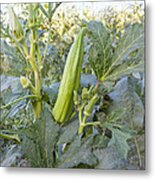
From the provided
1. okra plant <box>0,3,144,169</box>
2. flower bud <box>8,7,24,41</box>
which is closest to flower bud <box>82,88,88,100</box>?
okra plant <box>0,3,144,169</box>

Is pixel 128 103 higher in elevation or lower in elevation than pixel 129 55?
lower

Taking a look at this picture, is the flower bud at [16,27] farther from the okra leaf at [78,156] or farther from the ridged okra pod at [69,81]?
the okra leaf at [78,156]

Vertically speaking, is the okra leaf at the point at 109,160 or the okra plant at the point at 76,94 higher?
the okra plant at the point at 76,94

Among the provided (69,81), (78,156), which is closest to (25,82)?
(69,81)

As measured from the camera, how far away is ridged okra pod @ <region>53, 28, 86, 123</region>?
5.36 feet

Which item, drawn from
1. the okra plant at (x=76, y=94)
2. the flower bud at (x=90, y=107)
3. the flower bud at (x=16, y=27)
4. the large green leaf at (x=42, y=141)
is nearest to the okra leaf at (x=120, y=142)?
the okra plant at (x=76, y=94)

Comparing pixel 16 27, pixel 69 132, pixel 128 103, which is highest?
pixel 16 27

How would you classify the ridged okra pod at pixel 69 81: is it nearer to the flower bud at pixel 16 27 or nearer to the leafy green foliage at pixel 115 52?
the leafy green foliage at pixel 115 52

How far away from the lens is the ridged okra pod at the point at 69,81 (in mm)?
1635

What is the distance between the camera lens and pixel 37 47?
167 cm

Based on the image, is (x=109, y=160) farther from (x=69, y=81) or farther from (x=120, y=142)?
(x=69, y=81)

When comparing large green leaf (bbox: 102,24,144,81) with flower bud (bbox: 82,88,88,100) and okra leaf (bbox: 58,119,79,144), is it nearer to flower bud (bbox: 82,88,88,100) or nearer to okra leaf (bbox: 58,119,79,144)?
flower bud (bbox: 82,88,88,100)

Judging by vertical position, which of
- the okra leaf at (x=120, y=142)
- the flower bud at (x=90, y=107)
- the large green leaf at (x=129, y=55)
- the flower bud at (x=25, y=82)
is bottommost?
the okra leaf at (x=120, y=142)

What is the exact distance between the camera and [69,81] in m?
1.64
